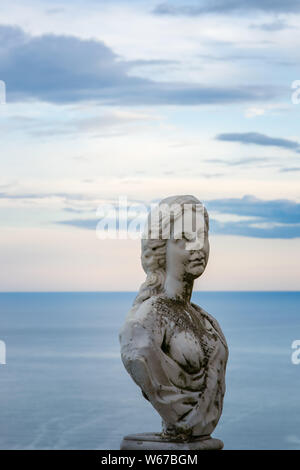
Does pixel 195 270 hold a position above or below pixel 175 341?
above

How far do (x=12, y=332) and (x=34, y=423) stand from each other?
39127 mm

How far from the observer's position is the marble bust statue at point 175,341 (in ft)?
31.3

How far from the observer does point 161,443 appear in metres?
9.62

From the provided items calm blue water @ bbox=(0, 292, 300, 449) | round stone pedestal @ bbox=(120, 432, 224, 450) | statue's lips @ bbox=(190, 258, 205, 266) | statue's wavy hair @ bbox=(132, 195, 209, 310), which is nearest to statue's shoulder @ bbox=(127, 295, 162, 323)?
statue's wavy hair @ bbox=(132, 195, 209, 310)

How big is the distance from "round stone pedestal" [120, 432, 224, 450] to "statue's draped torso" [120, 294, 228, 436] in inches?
2.9

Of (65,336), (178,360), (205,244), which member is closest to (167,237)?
(205,244)

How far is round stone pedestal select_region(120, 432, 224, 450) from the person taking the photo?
9609mm

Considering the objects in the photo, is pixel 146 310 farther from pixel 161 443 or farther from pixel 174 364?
pixel 161 443

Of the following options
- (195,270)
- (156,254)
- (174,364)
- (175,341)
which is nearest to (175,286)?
(195,270)

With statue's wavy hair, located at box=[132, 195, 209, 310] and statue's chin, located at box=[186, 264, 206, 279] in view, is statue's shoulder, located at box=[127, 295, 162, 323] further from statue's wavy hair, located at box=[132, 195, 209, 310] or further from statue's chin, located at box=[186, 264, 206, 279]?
statue's chin, located at box=[186, 264, 206, 279]

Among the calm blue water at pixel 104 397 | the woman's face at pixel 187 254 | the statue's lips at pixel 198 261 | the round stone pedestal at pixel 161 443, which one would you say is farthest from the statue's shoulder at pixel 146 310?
the calm blue water at pixel 104 397

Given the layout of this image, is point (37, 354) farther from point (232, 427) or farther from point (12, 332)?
point (232, 427)

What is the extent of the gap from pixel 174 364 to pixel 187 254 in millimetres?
1033

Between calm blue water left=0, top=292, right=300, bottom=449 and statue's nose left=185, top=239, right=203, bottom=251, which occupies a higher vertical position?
calm blue water left=0, top=292, right=300, bottom=449
